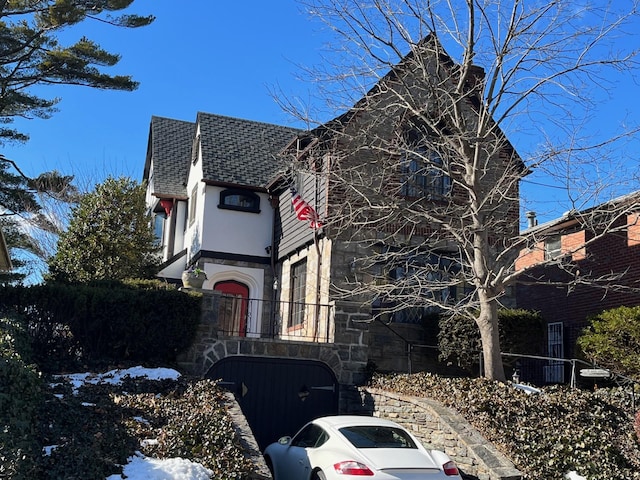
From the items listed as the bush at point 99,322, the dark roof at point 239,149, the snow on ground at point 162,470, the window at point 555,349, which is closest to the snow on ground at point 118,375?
the bush at point 99,322

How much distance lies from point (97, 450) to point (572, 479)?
5993 mm

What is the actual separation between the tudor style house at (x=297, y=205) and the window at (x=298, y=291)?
0.03 meters

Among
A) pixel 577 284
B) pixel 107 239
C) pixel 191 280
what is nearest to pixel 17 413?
pixel 191 280

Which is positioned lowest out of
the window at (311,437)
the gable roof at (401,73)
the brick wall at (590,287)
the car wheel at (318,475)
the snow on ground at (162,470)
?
the car wheel at (318,475)

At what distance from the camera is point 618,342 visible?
13.4 metres

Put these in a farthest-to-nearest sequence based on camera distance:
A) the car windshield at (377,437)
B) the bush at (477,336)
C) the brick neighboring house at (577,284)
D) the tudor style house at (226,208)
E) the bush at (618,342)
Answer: the tudor style house at (226,208), the brick neighboring house at (577,284), the bush at (477,336), the bush at (618,342), the car windshield at (377,437)

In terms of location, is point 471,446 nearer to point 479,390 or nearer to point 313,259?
point 479,390

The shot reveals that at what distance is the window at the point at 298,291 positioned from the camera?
17.4 m

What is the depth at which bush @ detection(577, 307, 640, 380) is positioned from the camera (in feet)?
42.7

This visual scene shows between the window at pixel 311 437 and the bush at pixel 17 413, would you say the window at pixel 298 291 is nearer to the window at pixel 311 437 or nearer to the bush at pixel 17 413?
the window at pixel 311 437

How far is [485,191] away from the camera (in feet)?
49.0

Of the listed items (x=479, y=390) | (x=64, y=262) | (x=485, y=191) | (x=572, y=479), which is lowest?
(x=572, y=479)

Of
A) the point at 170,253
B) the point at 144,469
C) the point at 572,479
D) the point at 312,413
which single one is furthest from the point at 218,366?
the point at 170,253

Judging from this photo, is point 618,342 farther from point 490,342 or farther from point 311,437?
point 311,437
